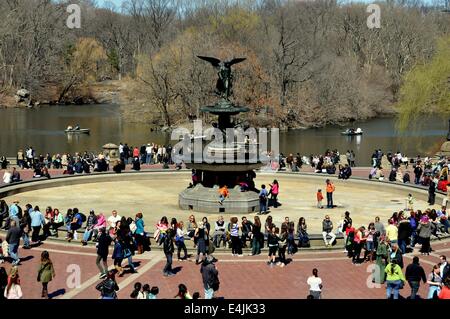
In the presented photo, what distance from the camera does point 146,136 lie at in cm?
7562

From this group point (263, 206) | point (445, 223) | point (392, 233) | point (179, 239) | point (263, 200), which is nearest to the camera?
point (179, 239)

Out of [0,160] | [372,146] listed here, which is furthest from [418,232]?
[372,146]

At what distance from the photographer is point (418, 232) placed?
24594 millimetres

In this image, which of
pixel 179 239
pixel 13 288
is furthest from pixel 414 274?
Answer: pixel 13 288

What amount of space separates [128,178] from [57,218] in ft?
43.2

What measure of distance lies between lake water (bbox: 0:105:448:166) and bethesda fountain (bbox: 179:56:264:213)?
26246mm

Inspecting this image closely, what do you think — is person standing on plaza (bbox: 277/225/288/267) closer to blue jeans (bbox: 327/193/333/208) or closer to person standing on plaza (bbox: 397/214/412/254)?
person standing on plaza (bbox: 397/214/412/254)

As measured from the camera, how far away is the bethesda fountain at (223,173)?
3064 cm

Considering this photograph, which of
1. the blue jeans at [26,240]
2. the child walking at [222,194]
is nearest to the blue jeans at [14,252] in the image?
the blue jeans at [26,240]

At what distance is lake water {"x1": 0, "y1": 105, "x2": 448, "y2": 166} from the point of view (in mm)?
65625

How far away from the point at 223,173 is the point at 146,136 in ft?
148

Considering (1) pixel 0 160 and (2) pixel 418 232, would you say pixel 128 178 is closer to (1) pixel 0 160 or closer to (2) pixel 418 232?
(1) pixel 0 160

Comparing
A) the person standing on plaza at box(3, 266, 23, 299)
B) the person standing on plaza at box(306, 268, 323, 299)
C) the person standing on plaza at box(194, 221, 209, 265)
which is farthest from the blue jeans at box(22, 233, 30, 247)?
the person standing on plaza at box(306, 268, 323, 299)

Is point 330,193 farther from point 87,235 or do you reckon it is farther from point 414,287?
point 414,287
